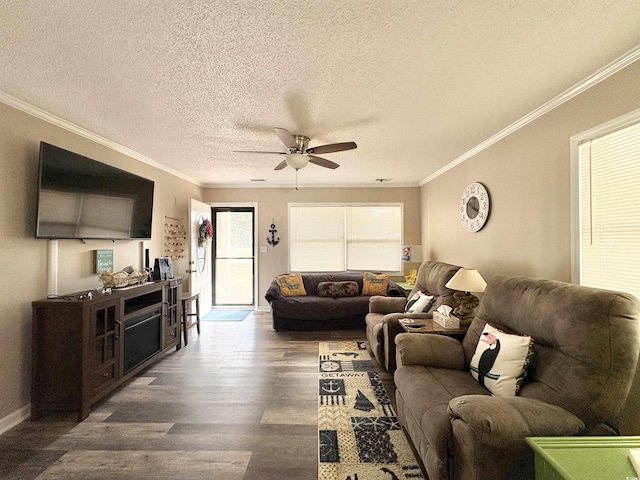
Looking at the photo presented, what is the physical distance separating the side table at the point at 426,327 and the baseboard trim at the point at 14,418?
10.6 ft

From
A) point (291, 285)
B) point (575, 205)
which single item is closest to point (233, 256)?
point (291, 285)

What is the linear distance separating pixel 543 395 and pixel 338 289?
3.56 m

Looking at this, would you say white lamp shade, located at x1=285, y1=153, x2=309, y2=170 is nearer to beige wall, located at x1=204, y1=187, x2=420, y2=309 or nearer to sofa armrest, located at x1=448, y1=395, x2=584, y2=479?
sofa armrest, located at x1=448, y1=395, x2=584, y2=479

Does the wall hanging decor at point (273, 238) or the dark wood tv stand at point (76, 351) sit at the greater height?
the wall hanging decor at point (273, 238)

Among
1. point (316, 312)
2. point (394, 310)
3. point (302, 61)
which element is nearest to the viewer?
point (302, 61)

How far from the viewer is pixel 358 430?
2.13 m

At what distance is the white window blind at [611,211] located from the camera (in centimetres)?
178

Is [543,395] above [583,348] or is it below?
below

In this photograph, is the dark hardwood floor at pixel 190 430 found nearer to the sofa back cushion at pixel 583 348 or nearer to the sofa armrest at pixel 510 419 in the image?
the sofa armrest at pixel 510 419

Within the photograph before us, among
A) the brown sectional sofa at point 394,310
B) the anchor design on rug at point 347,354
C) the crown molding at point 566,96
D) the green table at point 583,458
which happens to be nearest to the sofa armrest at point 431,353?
the brown sectional sofa at point 394,310

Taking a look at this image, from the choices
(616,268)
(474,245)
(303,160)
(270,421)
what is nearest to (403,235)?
(474,245)

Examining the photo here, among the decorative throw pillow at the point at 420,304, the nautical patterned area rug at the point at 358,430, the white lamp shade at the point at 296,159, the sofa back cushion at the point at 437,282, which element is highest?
the white lamp shade at the point at 296,159

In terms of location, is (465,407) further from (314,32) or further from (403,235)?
(403,235)

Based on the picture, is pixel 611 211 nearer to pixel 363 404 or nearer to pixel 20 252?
pixel 363 404
